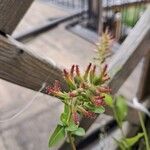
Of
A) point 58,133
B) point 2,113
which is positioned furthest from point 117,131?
point 58,133

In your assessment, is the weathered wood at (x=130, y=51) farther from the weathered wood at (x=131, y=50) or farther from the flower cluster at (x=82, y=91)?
the flower cluster at (x=82, y=91)

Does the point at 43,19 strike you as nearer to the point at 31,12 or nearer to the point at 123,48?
the point at 31,12

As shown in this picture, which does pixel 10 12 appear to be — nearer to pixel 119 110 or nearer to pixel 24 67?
pixel 24 67

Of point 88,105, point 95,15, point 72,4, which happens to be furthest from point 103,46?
point 72,4

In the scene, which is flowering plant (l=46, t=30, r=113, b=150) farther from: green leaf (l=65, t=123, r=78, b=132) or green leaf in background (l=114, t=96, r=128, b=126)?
green leaf in background (l=114, t=96, r=128, b=126)

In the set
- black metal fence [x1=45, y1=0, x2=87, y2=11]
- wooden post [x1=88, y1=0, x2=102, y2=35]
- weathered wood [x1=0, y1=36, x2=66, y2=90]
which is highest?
weathered wood [x1=0, y1=36, x2=66, y2=90]

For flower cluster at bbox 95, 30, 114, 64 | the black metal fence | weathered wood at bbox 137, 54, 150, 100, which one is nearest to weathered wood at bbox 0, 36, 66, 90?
flower cluster at bbox 95, 30, 114, 64
